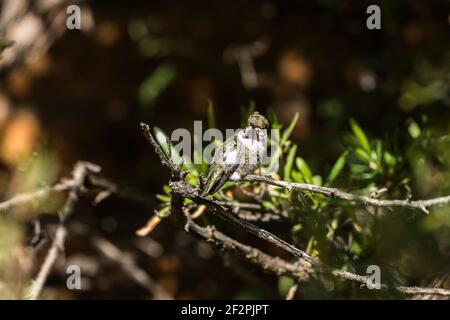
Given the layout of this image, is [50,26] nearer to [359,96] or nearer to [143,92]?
[143,92]

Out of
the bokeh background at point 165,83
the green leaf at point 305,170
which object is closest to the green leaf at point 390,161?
the green leaf at point 305,170

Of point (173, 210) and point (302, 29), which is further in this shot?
point (302, 29)

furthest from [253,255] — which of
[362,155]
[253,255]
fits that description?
[362,155]

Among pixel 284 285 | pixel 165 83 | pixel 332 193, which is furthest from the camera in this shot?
pixel 165 83

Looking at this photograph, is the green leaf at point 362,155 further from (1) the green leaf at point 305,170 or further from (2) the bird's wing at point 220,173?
Answer: (2) the bird's wing at point 220,173

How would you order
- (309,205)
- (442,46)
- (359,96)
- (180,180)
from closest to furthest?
1. (180,180)
2. (309,205)
3. (442,46)
4. (359,96)

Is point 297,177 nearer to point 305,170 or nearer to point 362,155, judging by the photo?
point 305,170

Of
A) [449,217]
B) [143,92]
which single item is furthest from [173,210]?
[143,92]
